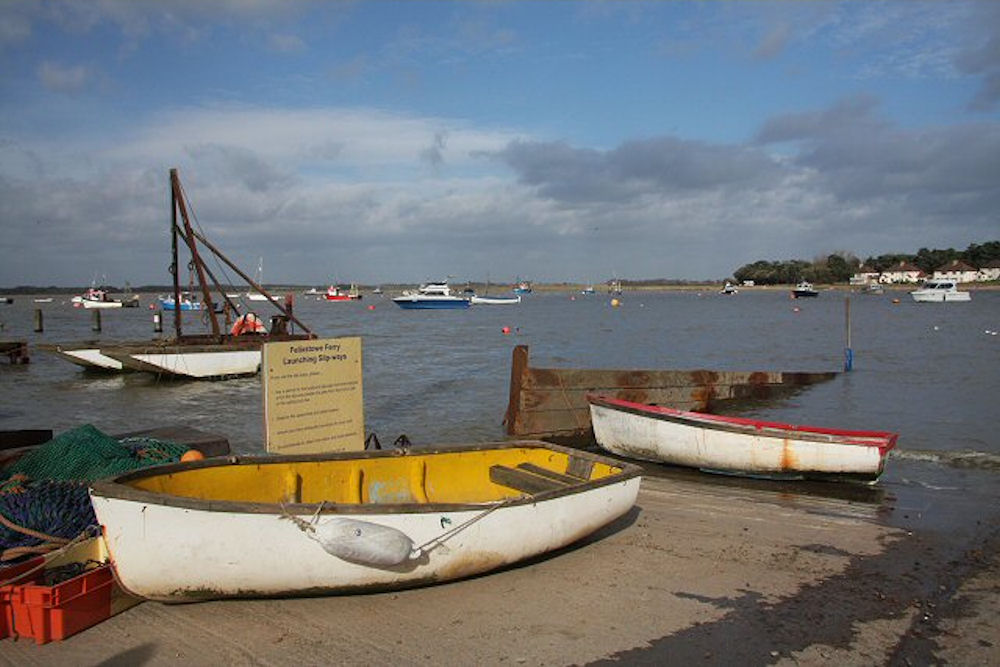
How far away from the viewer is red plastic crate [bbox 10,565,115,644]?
5.12m

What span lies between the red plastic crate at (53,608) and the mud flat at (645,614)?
86mm

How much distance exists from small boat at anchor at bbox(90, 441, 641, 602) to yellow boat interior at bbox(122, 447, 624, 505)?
0.5 inches

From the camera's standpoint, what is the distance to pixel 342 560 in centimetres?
573

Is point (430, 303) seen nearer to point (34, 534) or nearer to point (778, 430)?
point (778, 430)

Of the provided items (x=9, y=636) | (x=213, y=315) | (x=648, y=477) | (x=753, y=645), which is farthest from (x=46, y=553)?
(x=213, y=315)

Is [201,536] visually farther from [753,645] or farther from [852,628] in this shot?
[852,628]

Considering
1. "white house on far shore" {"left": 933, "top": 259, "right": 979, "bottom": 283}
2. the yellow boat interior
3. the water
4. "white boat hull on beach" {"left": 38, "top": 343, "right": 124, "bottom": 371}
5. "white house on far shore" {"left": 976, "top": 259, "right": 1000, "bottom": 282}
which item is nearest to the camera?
the yellow boat interior

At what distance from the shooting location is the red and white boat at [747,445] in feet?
35.7

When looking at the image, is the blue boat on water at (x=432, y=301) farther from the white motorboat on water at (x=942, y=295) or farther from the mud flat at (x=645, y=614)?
the mud flat at (x=645, y=614)

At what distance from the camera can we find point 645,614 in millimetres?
6000

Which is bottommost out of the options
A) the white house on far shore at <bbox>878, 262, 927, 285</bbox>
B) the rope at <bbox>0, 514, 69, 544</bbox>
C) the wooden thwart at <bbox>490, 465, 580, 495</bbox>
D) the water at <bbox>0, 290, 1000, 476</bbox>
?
the water at <bbox>0, 290, 1000, 476</bbox>

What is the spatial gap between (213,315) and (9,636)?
2201cm

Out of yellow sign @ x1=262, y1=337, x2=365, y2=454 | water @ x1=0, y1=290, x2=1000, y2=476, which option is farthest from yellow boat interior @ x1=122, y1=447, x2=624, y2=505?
water @ x1=0, y1=290, x2=1000, y2=476

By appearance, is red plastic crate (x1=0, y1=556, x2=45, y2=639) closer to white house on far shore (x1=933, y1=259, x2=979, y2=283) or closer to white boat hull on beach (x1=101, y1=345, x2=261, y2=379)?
white boat hull on beach (x1=101, y1=345, x2=261, y2=379)
